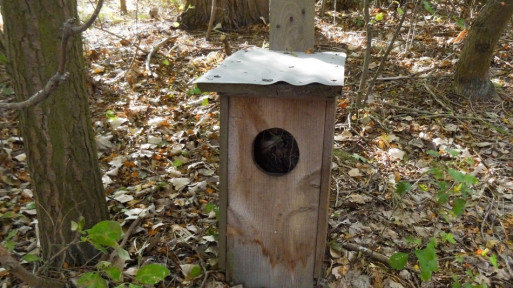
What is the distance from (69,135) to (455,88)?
3936mm

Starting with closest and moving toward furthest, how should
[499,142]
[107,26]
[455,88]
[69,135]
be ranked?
[69,135] < [499,142] < [455,88] < [107,26]

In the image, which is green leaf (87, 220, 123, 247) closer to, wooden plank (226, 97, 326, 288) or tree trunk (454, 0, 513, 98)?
wooden plank (226, 97, 326, 288)

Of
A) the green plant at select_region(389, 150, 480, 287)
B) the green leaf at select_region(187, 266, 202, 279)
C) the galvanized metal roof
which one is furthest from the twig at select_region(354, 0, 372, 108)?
the green leaf at select_region(187, 266, 202, 279)

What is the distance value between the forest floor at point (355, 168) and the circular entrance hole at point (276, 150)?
49 cm

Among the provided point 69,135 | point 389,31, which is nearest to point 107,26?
point 389,31

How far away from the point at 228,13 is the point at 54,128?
470 cm

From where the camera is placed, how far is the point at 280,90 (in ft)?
5.90

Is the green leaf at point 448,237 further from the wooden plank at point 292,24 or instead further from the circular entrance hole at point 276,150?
the wooden plank at point 292,24

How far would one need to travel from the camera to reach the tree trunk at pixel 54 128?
1769 millimetres

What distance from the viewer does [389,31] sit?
5777 mm

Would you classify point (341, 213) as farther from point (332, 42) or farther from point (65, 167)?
point (332, 42)

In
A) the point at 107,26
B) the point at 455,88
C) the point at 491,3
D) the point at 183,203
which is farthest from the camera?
the point at 107,26

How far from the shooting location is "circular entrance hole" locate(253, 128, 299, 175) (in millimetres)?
2385

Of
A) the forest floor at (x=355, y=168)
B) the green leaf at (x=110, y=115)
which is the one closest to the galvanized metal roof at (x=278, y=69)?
the forest floor at (x=355, y=168)
